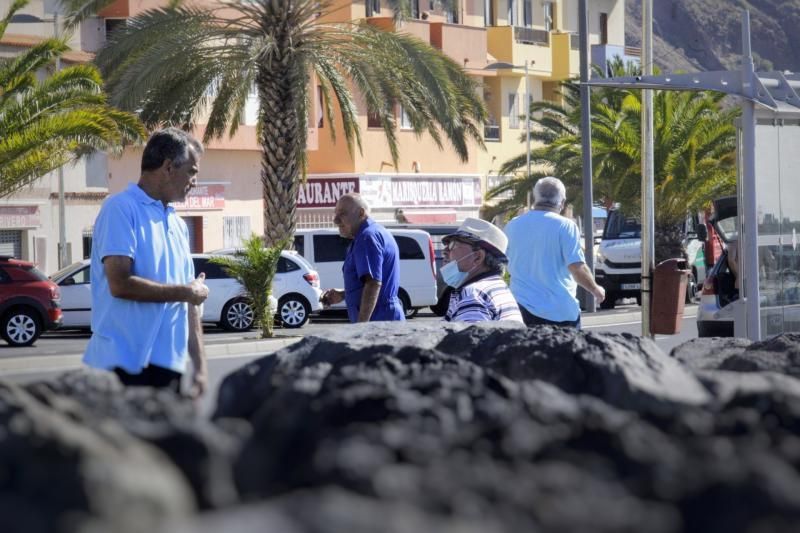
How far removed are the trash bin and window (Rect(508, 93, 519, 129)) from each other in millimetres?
38769

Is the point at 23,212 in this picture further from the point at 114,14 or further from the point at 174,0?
the point at 174,0

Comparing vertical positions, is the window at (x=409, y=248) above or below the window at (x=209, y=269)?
above

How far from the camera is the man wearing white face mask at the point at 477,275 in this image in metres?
6.64

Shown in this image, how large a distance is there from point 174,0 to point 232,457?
74.7 ft

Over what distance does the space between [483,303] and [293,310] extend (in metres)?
19.2

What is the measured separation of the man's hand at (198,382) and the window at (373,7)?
132ft

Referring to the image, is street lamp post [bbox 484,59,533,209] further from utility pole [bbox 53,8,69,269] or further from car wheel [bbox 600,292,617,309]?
utility pole [bbox 53,8,69,269]

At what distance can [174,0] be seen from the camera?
24.2 m

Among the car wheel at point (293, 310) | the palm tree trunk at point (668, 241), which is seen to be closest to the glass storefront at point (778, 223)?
the car wheel at point (293, 310)

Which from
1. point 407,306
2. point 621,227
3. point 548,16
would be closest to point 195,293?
point 407,306

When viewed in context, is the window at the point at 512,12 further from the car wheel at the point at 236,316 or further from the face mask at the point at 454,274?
the face mask at the point at 454,274

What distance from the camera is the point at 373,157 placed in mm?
45375

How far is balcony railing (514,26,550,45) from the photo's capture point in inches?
→ 2060

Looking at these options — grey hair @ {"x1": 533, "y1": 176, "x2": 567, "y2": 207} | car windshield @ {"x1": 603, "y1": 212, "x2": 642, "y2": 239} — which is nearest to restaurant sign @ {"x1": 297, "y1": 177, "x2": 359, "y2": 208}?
car windshield @ {"x1": 603, "y1": 212, "x2": 642, "y2": 239}
